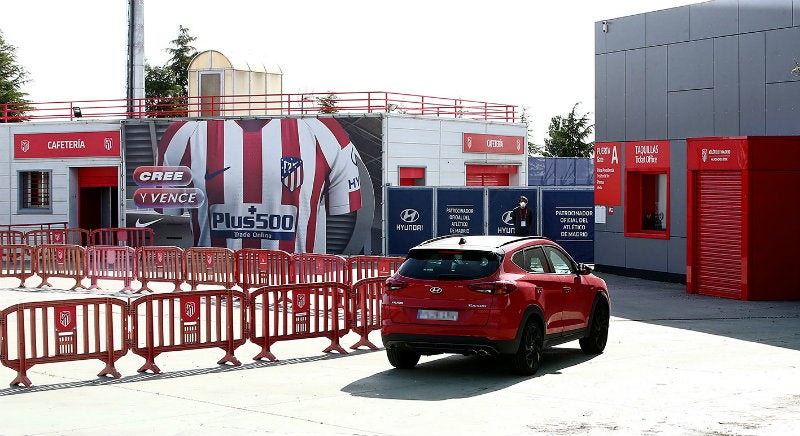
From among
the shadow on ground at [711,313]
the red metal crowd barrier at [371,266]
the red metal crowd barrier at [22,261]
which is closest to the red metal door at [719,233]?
the shadow on ground at [711,313]

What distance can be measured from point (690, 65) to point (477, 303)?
15.6 metres

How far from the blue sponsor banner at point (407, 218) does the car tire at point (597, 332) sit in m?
17.2

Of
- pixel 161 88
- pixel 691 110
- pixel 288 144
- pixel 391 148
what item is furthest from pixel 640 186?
pixel 161 88

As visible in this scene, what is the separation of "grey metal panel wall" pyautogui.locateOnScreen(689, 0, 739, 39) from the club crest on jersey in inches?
584

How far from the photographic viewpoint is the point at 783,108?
23734 millimetres

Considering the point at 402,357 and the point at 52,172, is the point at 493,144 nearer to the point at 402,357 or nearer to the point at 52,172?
the point at 52,172

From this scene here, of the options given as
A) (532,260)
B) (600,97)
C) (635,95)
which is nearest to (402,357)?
(532,260)

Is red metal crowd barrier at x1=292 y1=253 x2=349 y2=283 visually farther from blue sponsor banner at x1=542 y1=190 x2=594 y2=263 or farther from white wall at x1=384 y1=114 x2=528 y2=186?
white wall at x1=384 y1=114 x2=528 y2=186

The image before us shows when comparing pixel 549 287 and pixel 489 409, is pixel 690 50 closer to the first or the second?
pixel 549 287

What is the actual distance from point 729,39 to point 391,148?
13.5m

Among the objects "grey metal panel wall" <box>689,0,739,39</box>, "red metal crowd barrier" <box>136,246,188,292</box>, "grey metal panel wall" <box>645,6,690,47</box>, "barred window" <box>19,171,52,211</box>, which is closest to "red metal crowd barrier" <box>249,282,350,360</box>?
"red metal crowd barrier" <box>136,246,188,292</box>

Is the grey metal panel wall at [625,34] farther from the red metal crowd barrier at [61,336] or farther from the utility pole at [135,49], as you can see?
the utility pole at [135,49]

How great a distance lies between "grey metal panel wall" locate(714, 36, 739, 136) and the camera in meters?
25.0

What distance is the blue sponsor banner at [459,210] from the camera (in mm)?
32094
